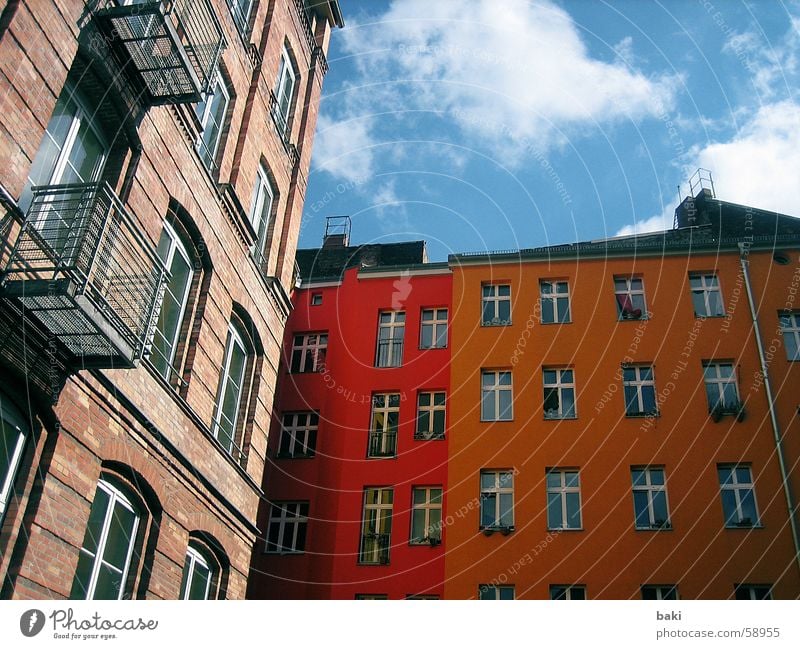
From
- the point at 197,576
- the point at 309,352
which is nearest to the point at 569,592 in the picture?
the point at 309,352

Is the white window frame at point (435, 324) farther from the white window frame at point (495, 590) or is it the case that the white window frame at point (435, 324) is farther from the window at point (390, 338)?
the white window frame at point (495, 590)

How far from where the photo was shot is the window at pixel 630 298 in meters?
27.9

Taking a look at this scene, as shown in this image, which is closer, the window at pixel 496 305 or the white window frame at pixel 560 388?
the white window frame at pixel 560 388

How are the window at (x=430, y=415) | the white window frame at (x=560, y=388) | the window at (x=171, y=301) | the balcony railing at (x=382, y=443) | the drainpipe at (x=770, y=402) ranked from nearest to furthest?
1. the window at (x=171, y=301)
2. the drainpipe at (x=770, y=402)
3. the white window frame at (x=560, y=388)
4. the window at (x=430, y=415)
5. the balcony railing at (x=382, y=443)

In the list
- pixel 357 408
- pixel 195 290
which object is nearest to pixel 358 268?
pixel 357 408

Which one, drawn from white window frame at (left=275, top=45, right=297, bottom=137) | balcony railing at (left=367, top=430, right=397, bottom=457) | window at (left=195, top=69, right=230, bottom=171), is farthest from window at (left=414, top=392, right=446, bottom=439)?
window at (left=195, top=69, right=230, bottom=171)

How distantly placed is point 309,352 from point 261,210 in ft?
45.2

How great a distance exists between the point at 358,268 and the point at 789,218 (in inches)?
712

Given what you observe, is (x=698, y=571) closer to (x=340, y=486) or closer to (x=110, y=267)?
(x=340, y=486)

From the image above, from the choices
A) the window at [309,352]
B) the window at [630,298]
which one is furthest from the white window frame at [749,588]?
the window at [309,352]

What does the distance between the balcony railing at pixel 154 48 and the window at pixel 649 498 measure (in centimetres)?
1815

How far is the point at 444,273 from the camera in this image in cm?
3034

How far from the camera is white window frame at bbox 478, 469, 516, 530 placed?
2508 cm

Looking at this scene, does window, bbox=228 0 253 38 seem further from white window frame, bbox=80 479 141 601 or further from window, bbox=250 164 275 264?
white window frame, bbox=80 479 141 601
